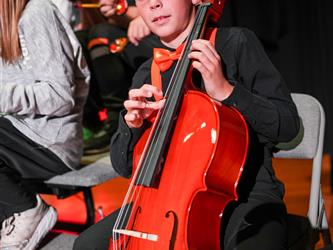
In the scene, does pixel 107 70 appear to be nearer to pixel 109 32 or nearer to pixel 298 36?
pixel 109 32

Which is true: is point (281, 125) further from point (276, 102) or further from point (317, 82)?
point (317, 82)

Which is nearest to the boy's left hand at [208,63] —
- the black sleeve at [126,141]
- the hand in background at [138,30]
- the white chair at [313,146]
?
the black sleeve at [126,141]

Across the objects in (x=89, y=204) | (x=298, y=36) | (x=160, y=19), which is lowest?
(x=89, y=204)

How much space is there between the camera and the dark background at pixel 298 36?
2662 mm

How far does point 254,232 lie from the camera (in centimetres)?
109

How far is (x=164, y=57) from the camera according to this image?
1227 mm

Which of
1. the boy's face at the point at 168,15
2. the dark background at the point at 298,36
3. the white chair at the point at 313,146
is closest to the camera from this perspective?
the boy's face at the point at 168,15

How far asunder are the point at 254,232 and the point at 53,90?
A: 74 centimetres

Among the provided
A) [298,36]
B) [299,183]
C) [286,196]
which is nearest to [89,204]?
[286,196]

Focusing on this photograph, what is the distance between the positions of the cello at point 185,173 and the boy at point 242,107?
0.15 ft

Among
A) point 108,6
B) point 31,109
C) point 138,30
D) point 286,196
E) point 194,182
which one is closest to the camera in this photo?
point 194,182

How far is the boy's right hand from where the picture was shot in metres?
1.12

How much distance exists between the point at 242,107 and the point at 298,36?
1.79 m

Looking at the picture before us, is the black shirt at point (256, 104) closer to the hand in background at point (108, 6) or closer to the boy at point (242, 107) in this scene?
the boy at point (242, 107)
